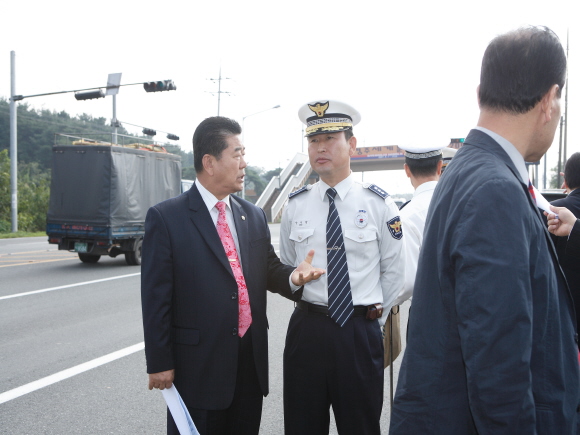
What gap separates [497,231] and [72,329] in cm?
603

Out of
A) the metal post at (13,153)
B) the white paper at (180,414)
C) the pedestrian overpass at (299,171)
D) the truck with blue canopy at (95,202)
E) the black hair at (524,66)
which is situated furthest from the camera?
the pedestrian overpass at (299,171)

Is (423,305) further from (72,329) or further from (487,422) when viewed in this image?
(72,329)

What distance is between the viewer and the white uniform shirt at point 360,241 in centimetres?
262

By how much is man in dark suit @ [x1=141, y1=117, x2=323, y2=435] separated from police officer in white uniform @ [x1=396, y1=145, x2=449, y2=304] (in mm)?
818

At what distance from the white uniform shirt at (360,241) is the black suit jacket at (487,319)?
4.05ft

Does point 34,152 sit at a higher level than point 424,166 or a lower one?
higher

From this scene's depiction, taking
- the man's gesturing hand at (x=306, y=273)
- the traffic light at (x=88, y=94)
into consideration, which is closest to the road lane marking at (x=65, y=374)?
the man's gesturing hand at (x=306, y=273)

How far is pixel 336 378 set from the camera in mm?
2445

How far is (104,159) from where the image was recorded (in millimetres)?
11656

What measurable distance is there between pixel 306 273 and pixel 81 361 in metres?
3.52

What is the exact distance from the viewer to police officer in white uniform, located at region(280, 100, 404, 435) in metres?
2.45

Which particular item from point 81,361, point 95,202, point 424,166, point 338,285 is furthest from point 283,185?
point 338,285

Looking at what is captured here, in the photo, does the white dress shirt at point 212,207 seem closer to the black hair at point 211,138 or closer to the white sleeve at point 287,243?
the black hair at point 211,138

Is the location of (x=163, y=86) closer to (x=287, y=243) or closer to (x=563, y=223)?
(x=287, y=243)
